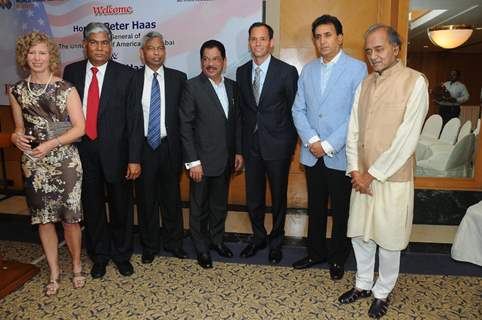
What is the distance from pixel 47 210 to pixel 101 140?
0.57 m

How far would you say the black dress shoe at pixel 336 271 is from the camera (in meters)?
2.76

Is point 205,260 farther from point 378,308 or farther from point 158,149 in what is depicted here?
point 378,308

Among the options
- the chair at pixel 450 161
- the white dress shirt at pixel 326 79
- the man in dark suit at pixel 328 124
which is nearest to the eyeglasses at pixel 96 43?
the man in dark suit at pixel 328 124

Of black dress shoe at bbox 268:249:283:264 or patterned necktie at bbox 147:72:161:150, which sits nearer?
patterned necktie at bbox 147:72:161:150

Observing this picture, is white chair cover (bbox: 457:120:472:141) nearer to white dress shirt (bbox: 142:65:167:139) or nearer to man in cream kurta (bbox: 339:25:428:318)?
man in cream kurta (bbox: 339:25:428:318)

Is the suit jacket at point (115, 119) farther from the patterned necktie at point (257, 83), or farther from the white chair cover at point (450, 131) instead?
the white chair cover at point (450, 131)

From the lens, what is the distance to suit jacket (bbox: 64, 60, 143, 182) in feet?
8.74

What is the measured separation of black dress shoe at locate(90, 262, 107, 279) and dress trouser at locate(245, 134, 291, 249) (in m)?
1.19

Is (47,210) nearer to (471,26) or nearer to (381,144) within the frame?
(381,144)

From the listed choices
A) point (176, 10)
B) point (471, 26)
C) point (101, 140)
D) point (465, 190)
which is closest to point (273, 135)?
point (101, 140)

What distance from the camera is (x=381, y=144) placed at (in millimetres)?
2193

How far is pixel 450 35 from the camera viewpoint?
4953mm

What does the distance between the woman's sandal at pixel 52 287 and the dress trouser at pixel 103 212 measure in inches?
12.5

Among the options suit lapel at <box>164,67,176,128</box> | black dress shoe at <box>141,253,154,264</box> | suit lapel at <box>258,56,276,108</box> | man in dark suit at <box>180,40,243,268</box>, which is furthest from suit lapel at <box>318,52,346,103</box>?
black dress shoe at <box>141,253,154,264</box>
